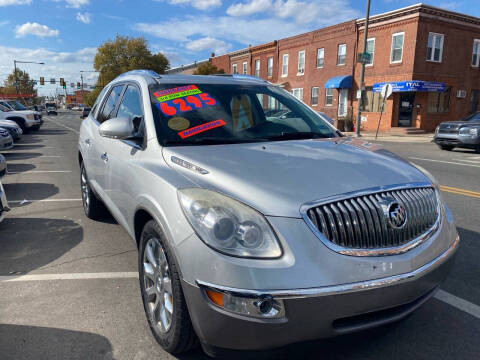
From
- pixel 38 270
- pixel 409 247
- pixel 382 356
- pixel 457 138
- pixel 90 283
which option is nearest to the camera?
pixel 409 247

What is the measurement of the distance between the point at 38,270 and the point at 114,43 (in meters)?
56.8

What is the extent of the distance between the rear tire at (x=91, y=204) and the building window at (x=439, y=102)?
24682 millimetres

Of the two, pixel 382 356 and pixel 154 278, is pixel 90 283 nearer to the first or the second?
→ pixel 154 278

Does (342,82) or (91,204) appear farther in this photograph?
(342,82)

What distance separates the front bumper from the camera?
74.0 inches

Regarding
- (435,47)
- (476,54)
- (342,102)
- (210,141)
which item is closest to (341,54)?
(342,102)

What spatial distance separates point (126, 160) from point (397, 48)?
84.4 feet

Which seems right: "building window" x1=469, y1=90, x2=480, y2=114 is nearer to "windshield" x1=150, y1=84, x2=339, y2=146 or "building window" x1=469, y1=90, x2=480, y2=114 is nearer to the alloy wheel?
"windshield" x1=150, y1=84, x2=339, y2=146

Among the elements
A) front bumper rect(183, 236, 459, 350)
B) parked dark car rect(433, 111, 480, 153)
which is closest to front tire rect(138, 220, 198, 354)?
front bumper rect(183, 236, 459, 350)

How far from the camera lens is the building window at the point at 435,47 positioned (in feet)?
80.6

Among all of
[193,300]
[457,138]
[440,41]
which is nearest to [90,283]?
[193,300]

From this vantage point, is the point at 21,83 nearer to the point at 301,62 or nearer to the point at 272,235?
the point at 301,62

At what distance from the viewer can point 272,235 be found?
1973 millimetres

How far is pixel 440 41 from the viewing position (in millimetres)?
25031
